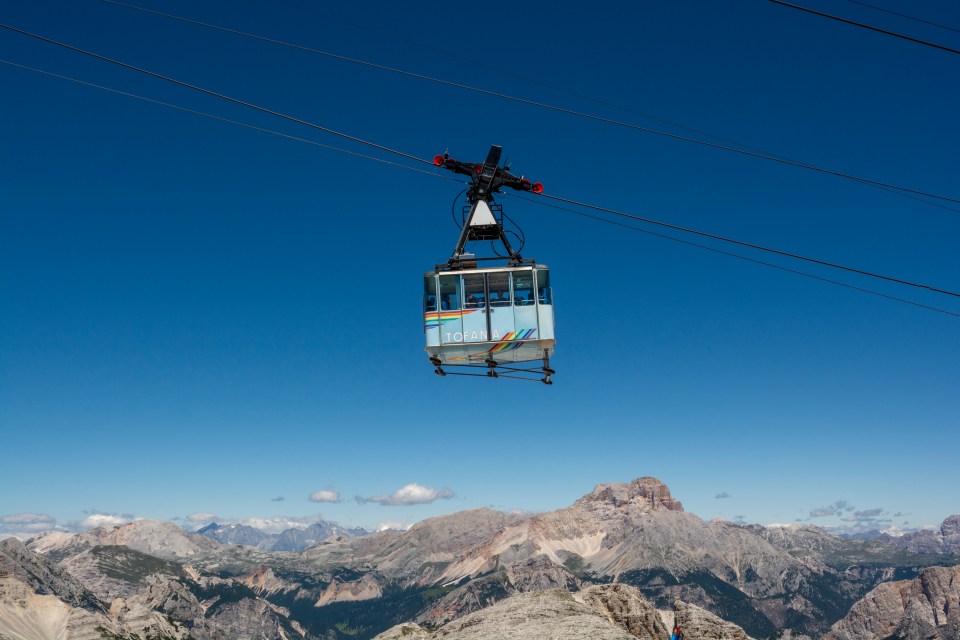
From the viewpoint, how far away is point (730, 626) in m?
114

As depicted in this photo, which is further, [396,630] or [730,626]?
[396,630]

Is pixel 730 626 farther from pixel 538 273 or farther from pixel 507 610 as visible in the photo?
pixel 538 273

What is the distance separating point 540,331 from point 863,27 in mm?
19516

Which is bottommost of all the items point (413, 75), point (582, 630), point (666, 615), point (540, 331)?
point (666, 615)

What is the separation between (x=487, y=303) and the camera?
40156 mm

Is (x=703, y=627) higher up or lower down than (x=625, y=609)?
lower down

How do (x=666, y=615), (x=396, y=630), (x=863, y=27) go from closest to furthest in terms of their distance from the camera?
(x=863, y=27) → (x=396, y=630) → (x=666, y=615)

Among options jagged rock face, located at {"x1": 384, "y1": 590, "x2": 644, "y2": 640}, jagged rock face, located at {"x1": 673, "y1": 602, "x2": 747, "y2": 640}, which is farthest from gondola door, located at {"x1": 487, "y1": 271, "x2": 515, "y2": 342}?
jagged rock face, located at {"x1": 673, "y1": 602, "x2": 747, "y2": 640}

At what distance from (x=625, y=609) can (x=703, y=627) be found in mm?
11752

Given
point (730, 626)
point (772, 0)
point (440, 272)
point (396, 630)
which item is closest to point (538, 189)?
point (440, 272)

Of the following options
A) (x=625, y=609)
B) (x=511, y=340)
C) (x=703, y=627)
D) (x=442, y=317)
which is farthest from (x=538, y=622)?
(x=442, y=317)

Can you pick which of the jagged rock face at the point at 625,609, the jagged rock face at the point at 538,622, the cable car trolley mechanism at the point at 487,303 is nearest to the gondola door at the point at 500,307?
the cable car trolley mechanism at the point at 487,303

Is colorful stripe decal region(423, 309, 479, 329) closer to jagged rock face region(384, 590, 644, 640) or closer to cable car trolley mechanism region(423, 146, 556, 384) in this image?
cable car trolley mechanism region(423, 146, 556, 384)

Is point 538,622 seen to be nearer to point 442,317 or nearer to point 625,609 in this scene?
point 625,609
